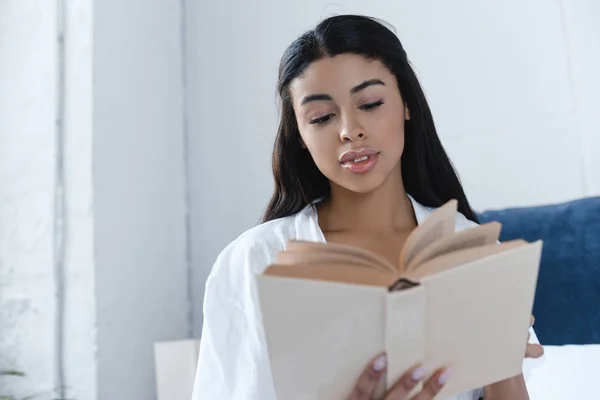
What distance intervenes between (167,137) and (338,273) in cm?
167

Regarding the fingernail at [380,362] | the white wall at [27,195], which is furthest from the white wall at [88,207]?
the fingernail at [380,362]

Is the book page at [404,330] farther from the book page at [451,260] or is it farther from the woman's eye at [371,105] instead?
the woman's eye at [371,105]

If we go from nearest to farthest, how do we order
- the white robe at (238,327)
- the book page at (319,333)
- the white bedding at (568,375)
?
the book page at (319,333) → the white robe at (238,327) → the white bedding at (568,375)

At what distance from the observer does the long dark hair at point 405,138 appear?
99 centimetres

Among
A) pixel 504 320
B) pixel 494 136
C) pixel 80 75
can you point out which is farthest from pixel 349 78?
pixel 80 75

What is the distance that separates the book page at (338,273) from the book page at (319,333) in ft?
0.04

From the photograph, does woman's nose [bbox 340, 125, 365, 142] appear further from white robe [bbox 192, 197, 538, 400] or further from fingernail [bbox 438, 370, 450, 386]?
fingernail [bbox 438, 370, 450, 386]

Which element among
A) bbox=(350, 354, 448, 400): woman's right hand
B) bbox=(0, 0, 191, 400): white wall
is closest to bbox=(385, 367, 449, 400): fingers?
bbox=(350, 354, 448, 400): woman's right hand

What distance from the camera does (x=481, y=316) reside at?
0.67m

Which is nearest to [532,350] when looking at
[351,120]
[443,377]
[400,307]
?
[443,377]

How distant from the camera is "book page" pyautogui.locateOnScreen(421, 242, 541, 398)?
2.05ft

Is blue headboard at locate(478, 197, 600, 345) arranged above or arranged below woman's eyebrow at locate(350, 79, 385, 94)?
below

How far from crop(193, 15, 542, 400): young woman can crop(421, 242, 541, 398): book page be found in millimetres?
134

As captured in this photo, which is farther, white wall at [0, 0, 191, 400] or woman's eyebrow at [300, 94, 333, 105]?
white wall at [0, 0, 191, 400]
